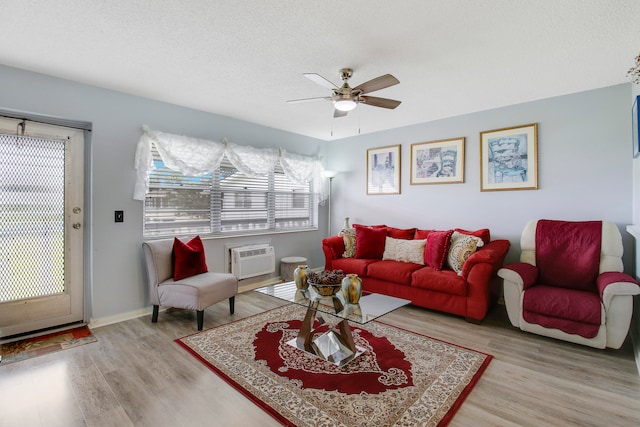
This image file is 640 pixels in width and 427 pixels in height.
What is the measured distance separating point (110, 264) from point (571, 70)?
4.87 meters

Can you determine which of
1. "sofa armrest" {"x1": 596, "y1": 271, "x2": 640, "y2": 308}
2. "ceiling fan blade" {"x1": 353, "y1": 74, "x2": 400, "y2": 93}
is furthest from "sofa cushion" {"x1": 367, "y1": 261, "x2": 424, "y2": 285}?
"ceiling fan blade" {"x1": 353, "y1": 74, "x2": 400, "y2": 93}

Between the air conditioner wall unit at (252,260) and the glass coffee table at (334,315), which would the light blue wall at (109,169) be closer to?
the air conditioner wall unit at (252,260)

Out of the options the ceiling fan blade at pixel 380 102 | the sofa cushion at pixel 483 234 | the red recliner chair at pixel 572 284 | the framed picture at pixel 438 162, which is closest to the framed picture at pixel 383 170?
the framed picture at pixel 438 162

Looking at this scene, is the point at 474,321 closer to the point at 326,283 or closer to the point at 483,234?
the point at 483,234

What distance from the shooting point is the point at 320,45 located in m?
2.34

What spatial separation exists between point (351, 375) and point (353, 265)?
6.59 ft

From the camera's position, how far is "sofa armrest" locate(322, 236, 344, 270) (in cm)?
439

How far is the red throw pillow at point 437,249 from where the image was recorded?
3566mm

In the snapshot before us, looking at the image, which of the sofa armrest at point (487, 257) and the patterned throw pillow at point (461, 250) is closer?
the sofa armrest at point (487, 257)

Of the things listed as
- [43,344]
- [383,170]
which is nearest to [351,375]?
[43,344]

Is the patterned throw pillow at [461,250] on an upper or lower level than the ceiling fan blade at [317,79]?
lower

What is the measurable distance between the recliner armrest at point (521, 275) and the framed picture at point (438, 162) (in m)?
1.47

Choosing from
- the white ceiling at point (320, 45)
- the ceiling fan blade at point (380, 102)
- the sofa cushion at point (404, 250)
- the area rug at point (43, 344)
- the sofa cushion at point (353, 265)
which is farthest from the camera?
the sofa cushion at point (353, 265)

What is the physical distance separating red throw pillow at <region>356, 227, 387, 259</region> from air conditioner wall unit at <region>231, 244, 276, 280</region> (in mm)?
1313
